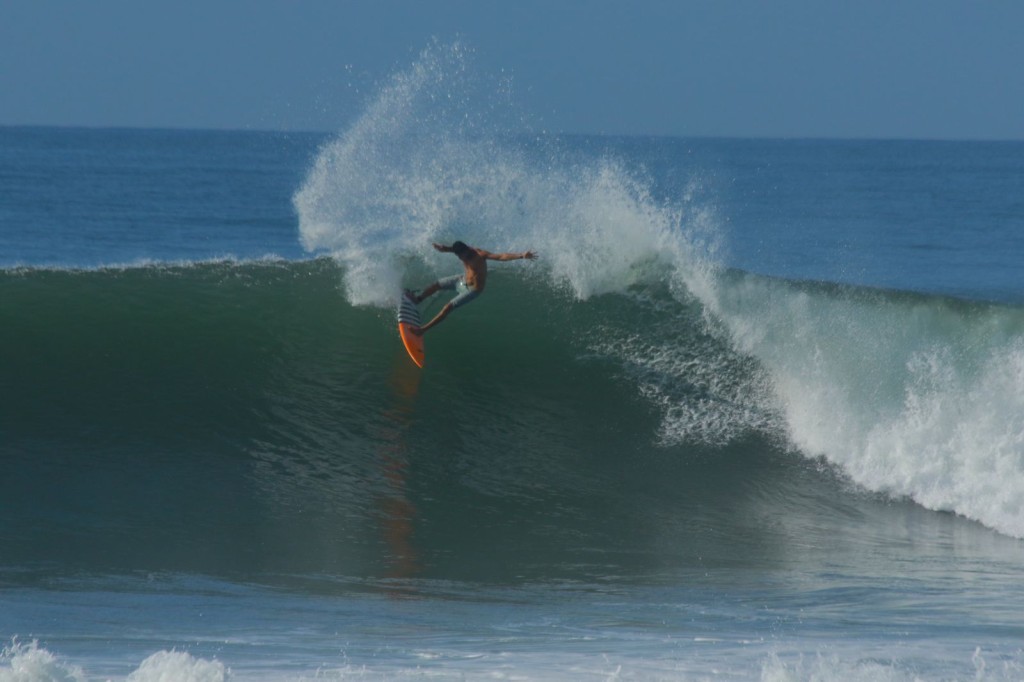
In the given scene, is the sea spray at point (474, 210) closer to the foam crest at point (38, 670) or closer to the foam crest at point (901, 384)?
the foam crest at point (901, 384)

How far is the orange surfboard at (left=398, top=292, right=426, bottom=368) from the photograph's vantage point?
10.2 meters

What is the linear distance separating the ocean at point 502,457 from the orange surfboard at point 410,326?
399 mm

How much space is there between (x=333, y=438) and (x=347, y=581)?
8.95 ft

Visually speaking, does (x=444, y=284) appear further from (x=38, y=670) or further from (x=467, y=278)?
(x=38, y=670)

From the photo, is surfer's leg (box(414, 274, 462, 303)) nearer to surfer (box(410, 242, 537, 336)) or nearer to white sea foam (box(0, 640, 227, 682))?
surfer (box(410, 242, 537, 336))

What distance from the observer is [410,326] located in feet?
33.7

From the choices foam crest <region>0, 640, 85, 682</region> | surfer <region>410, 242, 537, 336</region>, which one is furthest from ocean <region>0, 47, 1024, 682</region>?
surfer <region>410, 242, 537, 336</region>

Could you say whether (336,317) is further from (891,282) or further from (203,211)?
(203,211)

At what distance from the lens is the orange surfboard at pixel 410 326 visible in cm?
1021

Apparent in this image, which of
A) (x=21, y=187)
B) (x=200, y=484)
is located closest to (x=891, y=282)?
(x=200, y=484)

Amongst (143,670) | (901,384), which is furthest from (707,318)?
(143,670)

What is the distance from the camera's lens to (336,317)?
11.5 meters

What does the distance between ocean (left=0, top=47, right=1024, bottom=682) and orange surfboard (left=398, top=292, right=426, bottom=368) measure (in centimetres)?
40

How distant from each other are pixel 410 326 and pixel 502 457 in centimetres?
163
